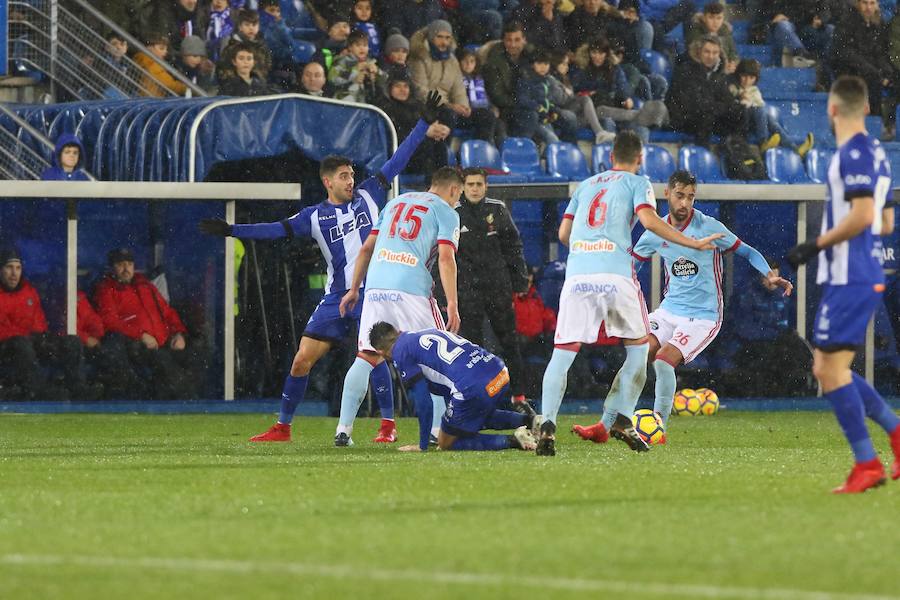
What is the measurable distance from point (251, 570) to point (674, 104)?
1722 cm

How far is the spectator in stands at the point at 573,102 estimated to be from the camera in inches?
858

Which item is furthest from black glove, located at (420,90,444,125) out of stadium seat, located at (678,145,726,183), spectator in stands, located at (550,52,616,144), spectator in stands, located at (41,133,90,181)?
stadium seat, located at (678,145,726,183)

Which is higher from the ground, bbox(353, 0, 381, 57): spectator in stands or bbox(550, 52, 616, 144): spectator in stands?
bbox(353, 0, 381, 57): spectator in stands

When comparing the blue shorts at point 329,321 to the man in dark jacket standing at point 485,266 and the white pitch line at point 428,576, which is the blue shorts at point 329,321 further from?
the white pitch line at point 428,576

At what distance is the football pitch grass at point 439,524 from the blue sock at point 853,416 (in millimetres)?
249

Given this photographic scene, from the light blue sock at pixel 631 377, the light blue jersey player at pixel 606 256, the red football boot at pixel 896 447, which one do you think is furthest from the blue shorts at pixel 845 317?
the light blue sock at pixel 631 377

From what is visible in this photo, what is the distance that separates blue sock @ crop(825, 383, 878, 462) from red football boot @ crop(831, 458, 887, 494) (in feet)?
0.11

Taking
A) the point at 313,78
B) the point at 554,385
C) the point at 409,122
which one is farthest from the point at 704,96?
the point at 554,385

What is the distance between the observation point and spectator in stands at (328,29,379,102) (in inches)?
758

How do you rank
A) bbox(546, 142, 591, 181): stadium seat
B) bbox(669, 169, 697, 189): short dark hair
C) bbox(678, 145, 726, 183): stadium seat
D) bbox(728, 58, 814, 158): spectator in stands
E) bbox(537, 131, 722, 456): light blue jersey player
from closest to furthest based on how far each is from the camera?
bbox(537, 131, 722, 456): light blue jersey player < bbox(669, 169, 697, 189): short dark hair < bbox(546, 142, 591, 181): stadium seat < bbox(678, 145, 726, 183): stadium seat < bbox(728, 58, 814, 158): spectator in stands

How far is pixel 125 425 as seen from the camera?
15.3 m

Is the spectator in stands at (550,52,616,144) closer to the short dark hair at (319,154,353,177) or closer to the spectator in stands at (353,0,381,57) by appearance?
the spectator in stands at (353,0,381,57)

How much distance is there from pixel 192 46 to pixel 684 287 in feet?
25.8

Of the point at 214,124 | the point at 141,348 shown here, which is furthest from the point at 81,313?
the point at 214,124
